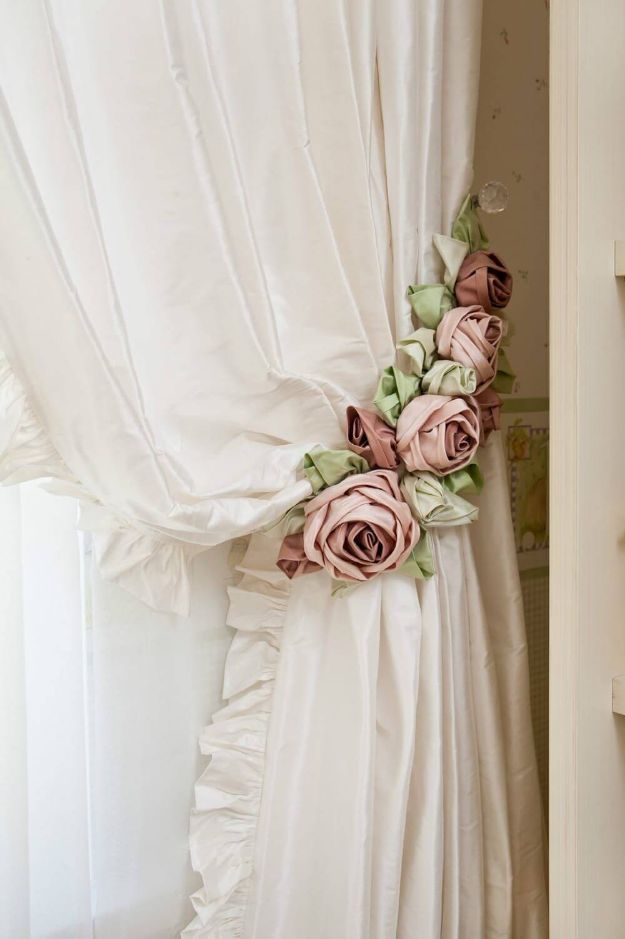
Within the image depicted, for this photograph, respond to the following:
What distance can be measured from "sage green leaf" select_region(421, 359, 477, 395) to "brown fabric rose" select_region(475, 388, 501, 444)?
53 mm

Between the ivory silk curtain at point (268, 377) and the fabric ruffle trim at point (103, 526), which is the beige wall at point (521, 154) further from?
the fabric ruffle trim at point (103, 526)

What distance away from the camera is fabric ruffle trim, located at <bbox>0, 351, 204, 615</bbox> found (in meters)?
0.80

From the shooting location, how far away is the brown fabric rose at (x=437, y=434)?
0.93 m

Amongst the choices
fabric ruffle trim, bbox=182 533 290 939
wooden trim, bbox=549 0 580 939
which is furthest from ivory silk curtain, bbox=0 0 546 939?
wooden trim, bbox=549 0 580 939

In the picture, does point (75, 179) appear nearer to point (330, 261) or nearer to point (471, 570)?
point (330, 261)

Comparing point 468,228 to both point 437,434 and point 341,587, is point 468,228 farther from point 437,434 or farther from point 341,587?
point 341,587

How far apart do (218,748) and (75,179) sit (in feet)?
1.93

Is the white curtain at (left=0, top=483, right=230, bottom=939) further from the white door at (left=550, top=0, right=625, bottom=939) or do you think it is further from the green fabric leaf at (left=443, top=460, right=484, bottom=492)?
the white door at (left=550, top=0, right=625, bottom=939)

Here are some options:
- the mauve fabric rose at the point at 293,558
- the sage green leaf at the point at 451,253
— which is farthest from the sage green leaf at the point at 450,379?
the mauve fabric rose at the point at 293,558

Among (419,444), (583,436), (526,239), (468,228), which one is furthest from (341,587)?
(526,239)

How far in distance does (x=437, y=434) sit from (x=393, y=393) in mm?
75

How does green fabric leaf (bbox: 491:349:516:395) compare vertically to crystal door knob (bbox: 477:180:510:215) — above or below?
below

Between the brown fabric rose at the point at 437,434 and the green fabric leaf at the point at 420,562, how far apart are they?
0.25ft

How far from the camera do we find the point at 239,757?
987 millimetres
